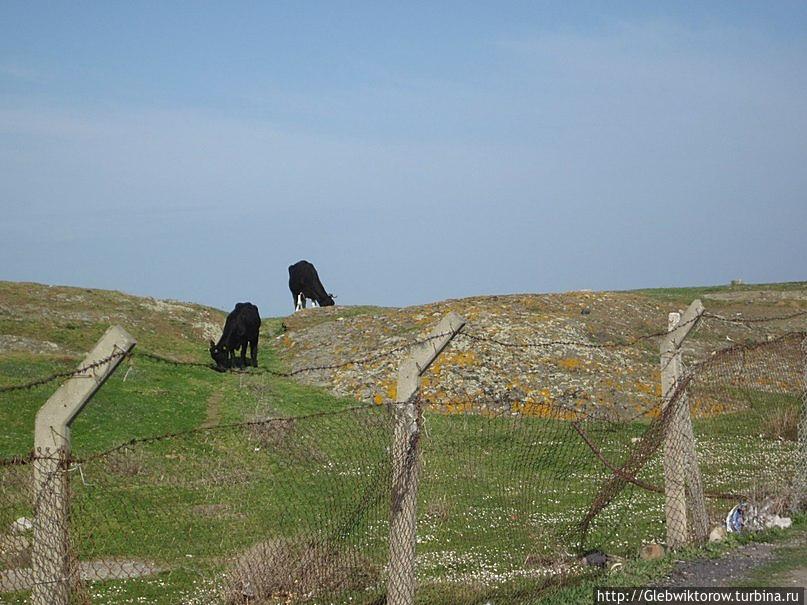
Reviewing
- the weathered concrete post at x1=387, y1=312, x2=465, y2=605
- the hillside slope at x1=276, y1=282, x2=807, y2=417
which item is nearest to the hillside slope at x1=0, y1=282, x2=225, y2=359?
the hillside slope at x1=276, y1=282, x2=807, y2=417

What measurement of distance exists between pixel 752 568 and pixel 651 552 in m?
1.11

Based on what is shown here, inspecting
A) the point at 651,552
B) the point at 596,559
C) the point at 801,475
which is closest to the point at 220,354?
the point at 801,475

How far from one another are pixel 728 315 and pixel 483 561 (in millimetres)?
31356

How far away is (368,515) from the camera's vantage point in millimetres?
11797

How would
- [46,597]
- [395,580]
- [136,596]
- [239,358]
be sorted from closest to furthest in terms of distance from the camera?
[46,597], [395,580], [136,596], [239,358]

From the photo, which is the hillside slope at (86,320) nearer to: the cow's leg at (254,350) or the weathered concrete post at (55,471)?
the cow's leg at (254,350)

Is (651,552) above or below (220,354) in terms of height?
below

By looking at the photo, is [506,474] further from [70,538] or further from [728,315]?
[728,315]

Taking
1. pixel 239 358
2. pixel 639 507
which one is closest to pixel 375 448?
pixel 639 507

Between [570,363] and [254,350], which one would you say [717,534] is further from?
[254,350]

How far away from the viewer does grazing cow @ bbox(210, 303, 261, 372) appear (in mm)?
29969

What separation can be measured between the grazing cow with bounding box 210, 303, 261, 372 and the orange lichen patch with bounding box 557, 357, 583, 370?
9.08 metres

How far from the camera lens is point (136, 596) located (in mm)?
10664

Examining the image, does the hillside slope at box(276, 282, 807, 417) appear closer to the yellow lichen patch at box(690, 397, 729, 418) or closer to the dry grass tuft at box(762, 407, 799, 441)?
the yellow lichen patch at box(690, 397, 729, 418)
